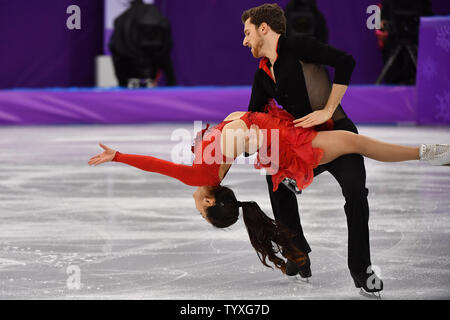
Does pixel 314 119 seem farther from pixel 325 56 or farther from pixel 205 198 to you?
pixel 205 198

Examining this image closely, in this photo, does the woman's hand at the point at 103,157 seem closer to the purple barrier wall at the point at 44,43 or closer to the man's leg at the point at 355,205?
the man's leg at the point at 355,205

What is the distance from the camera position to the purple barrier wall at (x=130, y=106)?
9.08 meters

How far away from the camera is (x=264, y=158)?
8.53 feet

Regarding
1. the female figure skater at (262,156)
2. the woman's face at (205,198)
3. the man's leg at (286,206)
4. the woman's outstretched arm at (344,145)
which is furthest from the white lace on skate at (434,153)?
the woman's face at (205,198)

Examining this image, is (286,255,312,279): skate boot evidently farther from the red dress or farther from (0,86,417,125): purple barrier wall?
(0,86,417,125): purple barrier wall

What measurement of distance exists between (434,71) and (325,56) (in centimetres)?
606

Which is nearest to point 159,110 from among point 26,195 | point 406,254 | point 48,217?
point 26,195

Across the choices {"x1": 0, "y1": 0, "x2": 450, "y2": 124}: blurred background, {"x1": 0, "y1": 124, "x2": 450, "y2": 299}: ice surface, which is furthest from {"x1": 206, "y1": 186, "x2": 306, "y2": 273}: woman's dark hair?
{"x1": 0, "y1": 0, "x2": 450, "y2": 124}: blurred background

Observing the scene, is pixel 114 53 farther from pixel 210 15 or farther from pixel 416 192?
pixel 416 192

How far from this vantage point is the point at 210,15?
11.4 m

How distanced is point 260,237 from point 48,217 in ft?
5.49

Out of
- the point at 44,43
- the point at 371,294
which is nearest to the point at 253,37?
the point at 371,294

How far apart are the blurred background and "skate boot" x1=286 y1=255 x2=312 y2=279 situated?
6.01m

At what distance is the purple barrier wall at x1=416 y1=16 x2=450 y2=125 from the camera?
809cm
